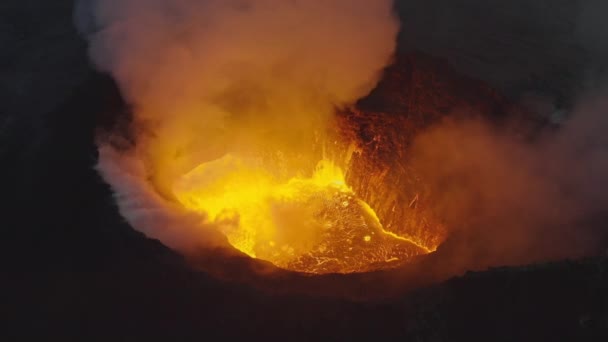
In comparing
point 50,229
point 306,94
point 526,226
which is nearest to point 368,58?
point 306,94

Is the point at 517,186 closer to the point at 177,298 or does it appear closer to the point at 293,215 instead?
the point at 293,215

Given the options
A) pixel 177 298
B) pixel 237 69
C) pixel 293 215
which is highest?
pixel 237 69

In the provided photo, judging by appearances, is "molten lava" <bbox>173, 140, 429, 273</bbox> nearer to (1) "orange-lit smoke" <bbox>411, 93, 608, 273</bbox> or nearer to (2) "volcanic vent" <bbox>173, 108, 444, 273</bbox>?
(2) "volcanic vent" <bbox>173, 108, 444, 273</bbox>

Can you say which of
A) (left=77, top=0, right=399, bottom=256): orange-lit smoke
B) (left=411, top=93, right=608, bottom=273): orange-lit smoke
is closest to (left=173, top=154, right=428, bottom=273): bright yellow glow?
(left=77, top=0, right=399, bottom=256): orange-lit smoke

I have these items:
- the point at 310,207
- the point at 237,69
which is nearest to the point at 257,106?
the point at 237,69

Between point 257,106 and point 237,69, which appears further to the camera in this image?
point 257,106

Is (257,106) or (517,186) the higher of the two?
(257,106)

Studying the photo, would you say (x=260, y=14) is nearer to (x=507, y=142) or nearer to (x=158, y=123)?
(x=158, y=123)
